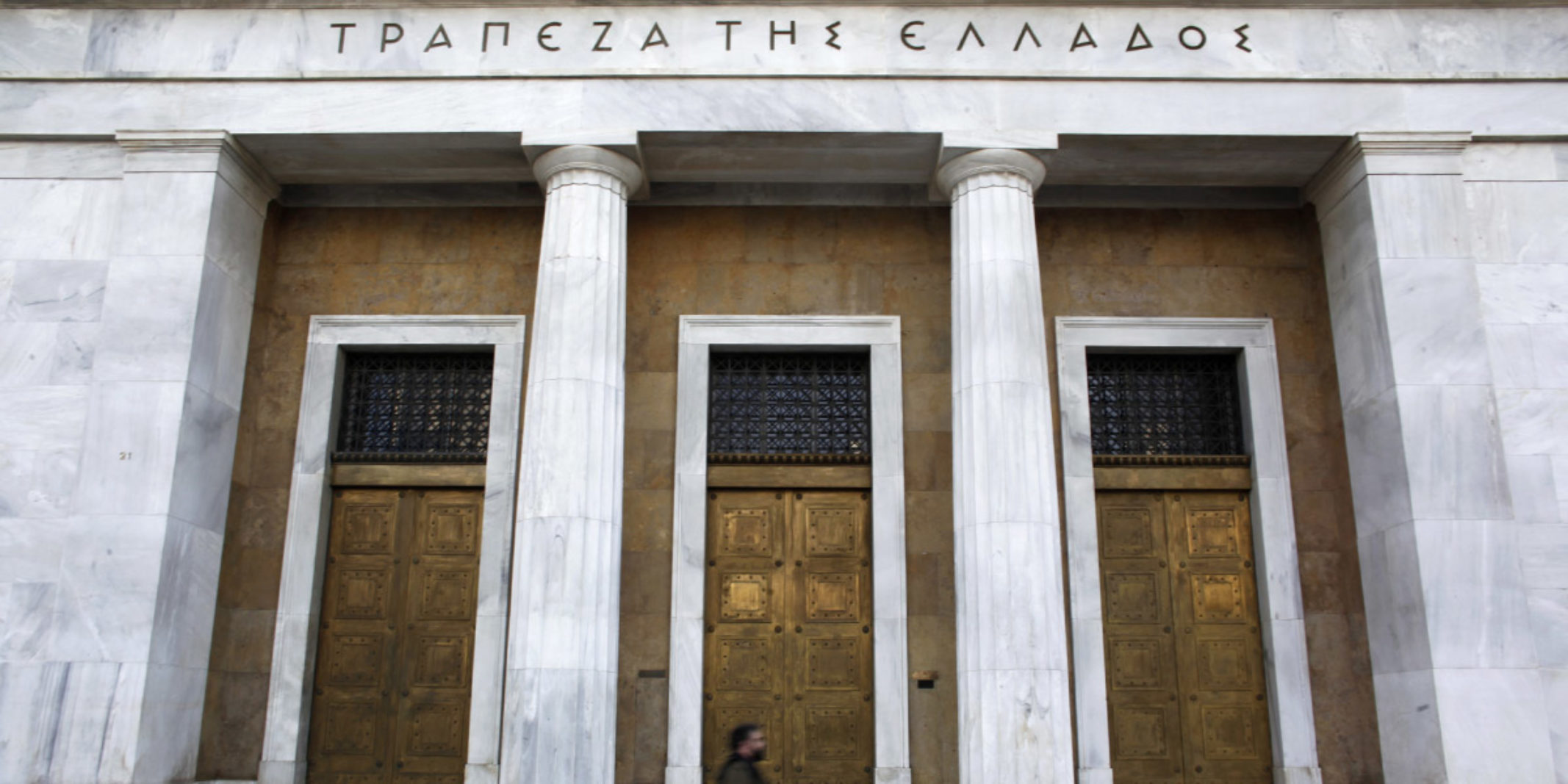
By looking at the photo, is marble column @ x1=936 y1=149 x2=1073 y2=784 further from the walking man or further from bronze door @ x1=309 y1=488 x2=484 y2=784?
bronze door @ x1=309 y1=488 x2=484 y2=784

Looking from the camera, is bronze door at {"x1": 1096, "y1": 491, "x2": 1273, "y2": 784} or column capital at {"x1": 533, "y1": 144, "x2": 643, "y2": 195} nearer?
column capital at {"x1": 533, "y1": 144, "x2": 643, "y2": 195}

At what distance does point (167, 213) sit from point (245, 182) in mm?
970

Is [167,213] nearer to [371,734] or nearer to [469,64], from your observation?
[469,64]

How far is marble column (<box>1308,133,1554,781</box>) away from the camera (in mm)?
10625

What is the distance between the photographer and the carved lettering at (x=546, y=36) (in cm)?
1225

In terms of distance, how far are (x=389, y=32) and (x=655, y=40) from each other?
2707 millimetres

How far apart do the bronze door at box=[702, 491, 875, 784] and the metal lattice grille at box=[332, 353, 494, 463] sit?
2.90 m

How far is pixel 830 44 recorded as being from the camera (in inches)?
481

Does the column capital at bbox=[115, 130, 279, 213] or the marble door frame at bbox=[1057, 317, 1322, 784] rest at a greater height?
the column capital at bbox=[115, 130, 279, 213]

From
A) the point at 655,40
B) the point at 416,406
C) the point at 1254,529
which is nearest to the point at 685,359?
the point at 416,406

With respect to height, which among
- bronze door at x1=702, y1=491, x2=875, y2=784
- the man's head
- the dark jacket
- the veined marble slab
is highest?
the veined marble slab

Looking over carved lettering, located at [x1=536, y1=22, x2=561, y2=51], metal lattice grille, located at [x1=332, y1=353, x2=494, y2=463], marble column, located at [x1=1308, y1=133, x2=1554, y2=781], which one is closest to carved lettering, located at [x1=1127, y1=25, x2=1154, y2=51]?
marble column, located at [x1=1308, y1=133, x2=1554, y2=781]

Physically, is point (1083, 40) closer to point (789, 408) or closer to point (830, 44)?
point (830, 44)

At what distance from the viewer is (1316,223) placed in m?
13.6
